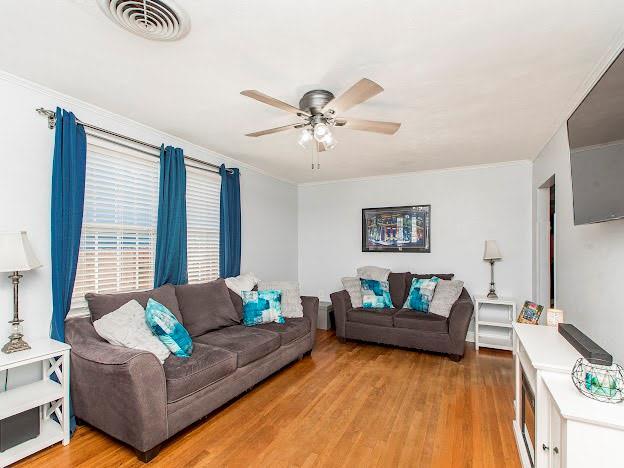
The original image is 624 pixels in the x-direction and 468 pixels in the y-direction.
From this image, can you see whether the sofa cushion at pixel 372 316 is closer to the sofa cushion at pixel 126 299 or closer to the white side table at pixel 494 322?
the white side table at pixel 494 322

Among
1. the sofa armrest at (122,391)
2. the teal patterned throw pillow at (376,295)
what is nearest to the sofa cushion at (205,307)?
the sofa armrest at (122,391)

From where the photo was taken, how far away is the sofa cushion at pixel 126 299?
2504 millimetres

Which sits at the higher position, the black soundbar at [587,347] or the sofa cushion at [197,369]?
the black soundbar at [587,347]

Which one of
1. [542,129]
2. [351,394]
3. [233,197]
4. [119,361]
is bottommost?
[351,394]

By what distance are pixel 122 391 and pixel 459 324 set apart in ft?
11.1

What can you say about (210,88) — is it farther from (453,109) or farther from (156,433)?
(156,433)

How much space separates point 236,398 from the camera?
112 inches

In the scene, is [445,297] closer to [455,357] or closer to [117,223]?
[455,357]

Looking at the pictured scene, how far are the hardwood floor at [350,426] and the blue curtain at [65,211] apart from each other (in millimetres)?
967

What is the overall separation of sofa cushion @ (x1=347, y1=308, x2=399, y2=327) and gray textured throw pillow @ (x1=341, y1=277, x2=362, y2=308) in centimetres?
14

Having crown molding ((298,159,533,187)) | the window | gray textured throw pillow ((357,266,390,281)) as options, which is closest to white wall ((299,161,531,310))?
crown molding ((298,159,533,187))

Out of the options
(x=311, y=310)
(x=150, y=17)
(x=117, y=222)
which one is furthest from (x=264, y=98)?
(x=311, y=310)

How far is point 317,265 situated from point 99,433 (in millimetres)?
3918

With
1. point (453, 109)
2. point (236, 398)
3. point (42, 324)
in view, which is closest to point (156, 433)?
point (236, 398)
